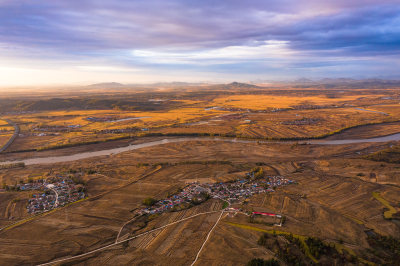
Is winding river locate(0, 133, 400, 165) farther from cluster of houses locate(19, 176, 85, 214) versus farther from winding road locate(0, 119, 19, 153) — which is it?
cluster of houses locate(19, 176, 85, 214)

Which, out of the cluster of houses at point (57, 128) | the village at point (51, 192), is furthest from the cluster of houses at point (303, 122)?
the cluster of houses at point (57, 128)

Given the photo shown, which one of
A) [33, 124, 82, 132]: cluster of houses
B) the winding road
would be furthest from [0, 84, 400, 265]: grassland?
[33, 124, 82, 132]: cluster of houses

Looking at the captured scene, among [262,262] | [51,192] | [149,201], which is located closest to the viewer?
[262,262]

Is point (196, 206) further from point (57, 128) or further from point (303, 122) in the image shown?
point (57, 128)

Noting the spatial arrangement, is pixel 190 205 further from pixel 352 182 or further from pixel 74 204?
pixel 352 182

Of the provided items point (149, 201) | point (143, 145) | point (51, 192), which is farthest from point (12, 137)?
point (149, 201)

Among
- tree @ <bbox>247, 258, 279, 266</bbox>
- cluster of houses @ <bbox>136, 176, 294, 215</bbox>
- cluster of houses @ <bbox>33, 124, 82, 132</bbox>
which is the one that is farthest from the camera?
cluster of houses @ <bbox>33, 124, 82, 132</bbox>
